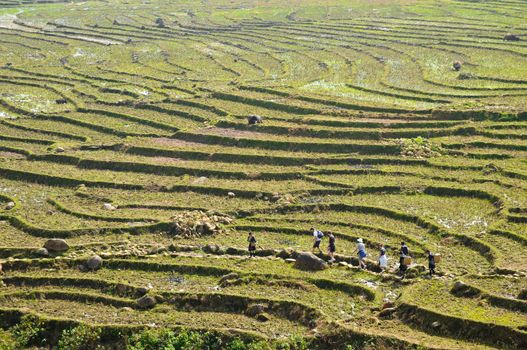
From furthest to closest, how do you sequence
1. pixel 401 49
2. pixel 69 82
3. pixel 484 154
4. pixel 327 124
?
1. pixel 401 49
2. pixel 69 82
3. pixel 327 124
4. pixel 484 154

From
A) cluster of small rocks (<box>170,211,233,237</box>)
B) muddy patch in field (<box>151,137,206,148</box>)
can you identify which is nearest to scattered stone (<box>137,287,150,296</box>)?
cluster of small rocks (<box>170,211,233,237</box>)

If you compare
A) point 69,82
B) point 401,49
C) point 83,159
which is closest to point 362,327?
point 83,159

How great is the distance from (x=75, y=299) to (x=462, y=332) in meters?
14.7

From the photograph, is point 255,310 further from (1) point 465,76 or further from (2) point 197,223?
(1) point 465,76

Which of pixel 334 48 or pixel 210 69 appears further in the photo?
pixel 334 48

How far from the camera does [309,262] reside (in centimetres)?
2942

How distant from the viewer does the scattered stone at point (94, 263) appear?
30.1 meters

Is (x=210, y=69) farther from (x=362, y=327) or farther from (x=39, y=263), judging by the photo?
(x=362, y=327)

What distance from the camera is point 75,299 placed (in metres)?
27.8

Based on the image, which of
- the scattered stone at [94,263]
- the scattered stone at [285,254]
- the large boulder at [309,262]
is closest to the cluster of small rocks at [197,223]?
the scattered stone at [285,254]

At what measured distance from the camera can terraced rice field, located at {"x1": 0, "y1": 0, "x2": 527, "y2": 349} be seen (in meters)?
25.6

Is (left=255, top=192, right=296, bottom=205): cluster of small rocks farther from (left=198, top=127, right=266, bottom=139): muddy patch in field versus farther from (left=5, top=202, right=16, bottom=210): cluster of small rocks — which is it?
(left=5, top=202, right=16, bottom=210): cluster of small rocks

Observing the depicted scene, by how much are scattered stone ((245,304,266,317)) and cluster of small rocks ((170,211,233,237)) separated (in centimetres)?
796

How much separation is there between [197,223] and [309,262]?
7.00 meters
